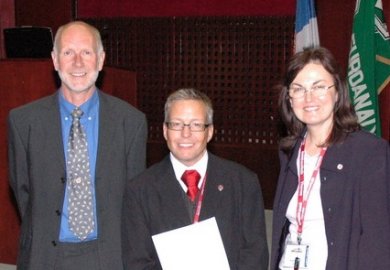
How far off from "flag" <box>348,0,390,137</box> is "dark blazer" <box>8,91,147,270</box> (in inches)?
118

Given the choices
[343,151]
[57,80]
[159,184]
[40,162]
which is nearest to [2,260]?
[57,80]

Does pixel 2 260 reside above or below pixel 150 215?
below

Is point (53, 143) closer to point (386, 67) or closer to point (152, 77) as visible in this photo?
point (386, 67)

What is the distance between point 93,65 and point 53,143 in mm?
381

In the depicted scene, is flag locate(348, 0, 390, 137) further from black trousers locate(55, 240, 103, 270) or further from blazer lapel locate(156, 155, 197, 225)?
black trousers locate(55, 240, 103, 270)

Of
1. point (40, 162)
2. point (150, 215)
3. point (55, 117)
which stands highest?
point (55, 117)

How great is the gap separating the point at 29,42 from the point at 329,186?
4188 millimetres

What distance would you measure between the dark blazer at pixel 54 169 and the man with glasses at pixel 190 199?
15 centimetres

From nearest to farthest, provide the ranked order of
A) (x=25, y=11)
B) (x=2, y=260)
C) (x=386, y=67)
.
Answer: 1. (x=2, y=260)
2. (x=386, y=67)
3. (x=25, y=11)

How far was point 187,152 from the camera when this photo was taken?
258 centimetres

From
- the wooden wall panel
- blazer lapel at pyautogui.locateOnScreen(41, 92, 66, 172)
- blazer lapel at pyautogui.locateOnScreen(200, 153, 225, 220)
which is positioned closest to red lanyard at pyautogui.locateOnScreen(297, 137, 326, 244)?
blazer lapel at pyautogui.locateOnScreen(200, 153, 225, 220)

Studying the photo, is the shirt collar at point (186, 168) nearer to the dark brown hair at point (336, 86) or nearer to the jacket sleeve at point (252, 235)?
the jacket sleeve at point (252, 235)

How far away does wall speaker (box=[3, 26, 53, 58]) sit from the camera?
5.80m

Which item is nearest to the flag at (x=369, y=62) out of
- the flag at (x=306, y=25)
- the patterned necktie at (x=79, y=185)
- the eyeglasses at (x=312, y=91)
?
the flag at (x=306, y=25)
